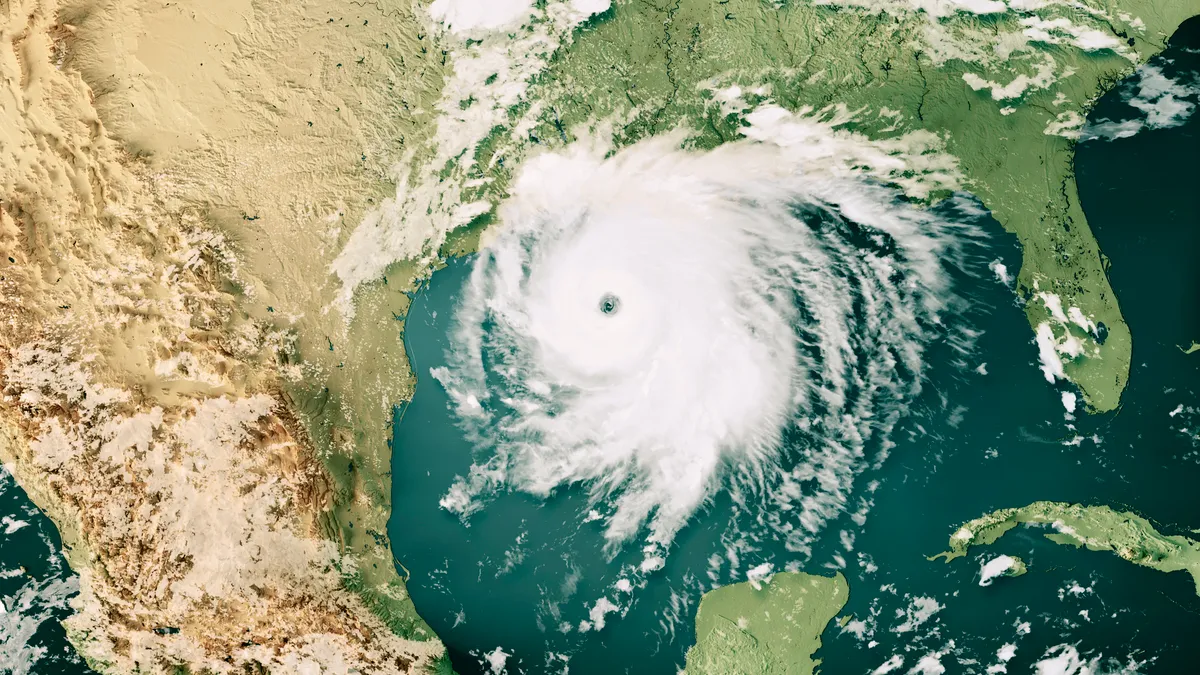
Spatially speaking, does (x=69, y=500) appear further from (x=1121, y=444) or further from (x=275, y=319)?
(x=1121, y=444)

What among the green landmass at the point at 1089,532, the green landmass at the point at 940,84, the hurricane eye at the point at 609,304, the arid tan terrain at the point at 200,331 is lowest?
the arid tan terrain at the point at 200,331

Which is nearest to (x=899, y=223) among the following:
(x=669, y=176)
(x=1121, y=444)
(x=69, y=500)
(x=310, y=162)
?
(x=669, y=176)

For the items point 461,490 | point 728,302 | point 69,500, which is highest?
point 728,302

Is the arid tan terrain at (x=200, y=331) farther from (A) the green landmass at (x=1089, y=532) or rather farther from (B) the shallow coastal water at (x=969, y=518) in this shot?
(A) the green landmass at (x=1089, y=532)

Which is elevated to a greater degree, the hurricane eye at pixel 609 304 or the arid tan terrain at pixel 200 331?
the hurricane eye at pixel 609 304

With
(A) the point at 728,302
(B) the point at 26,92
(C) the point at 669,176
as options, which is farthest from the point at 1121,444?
(B) the point at 26,92

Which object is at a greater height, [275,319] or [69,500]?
[275,319]

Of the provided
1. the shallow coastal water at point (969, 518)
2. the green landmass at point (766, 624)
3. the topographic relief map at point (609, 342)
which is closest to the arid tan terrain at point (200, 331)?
the topographic relief map at point (609, 342)

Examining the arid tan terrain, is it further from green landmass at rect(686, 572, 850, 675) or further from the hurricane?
green landmass at rect(686, 572, 850, 675)
